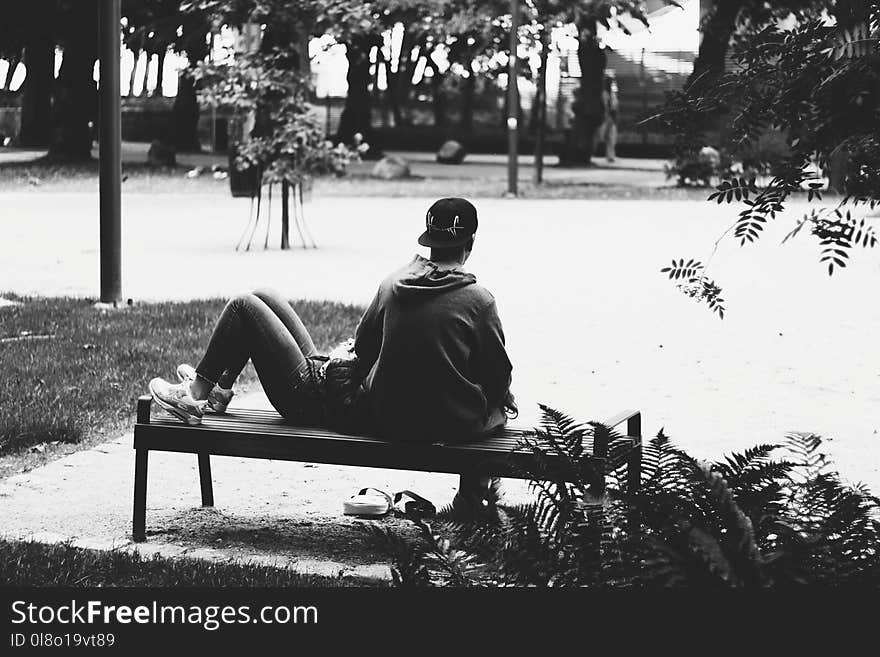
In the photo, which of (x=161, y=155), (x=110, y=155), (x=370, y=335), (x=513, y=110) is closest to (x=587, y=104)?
(x=161, y=155)

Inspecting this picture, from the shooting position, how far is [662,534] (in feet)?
10.4

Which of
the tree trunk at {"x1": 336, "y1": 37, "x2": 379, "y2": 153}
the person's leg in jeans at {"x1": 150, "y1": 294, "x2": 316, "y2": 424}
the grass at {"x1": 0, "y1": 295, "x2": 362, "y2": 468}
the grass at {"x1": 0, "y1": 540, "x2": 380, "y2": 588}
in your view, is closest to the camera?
the grass at {"x1": 0, "y1": 540, "x2": 380, "y2": 588}

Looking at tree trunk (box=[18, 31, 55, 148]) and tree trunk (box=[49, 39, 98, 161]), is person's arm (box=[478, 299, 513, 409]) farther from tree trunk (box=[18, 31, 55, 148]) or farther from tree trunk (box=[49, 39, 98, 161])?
tree trunk (box=[18, 31, 55, 148])

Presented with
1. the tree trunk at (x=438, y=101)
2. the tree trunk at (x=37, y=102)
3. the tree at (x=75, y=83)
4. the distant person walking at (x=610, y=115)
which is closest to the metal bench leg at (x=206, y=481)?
the tree at (x=75, y=83)

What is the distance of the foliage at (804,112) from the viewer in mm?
3033

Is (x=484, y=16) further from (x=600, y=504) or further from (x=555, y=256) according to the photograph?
(x=600, y=504)

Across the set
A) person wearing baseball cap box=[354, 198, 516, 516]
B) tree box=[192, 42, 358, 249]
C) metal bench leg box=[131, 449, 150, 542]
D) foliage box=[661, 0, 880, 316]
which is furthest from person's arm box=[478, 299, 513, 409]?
tree box=[192, 42, 358, 249]

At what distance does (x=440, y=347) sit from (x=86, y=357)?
15.0 feet

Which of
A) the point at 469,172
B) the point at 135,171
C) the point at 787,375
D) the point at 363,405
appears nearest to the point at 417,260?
the point at 363,405

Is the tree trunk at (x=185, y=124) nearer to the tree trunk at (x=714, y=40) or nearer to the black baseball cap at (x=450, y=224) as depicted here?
the black baseball cap at (x=450, y=224)

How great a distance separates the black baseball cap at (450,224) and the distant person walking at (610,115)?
3578 cm

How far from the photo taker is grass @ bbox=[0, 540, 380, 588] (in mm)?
4410

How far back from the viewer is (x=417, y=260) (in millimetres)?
4855

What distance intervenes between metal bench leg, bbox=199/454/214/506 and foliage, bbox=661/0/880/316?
2.75 metres
